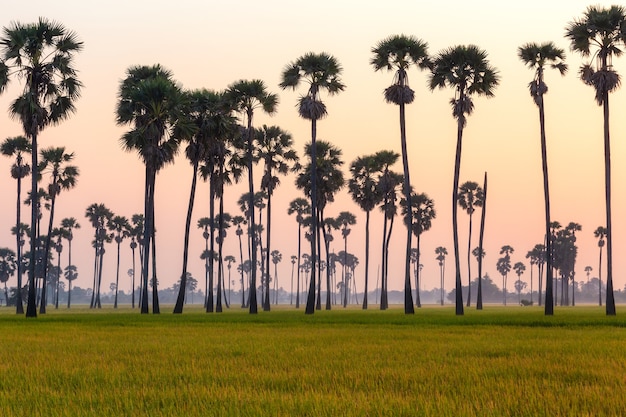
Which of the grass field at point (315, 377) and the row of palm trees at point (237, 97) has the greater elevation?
the row of palm trees at point (237, 97)

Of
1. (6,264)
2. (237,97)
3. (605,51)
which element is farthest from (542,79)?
(6,264)

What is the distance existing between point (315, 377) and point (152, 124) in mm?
46253

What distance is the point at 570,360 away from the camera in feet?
54.3

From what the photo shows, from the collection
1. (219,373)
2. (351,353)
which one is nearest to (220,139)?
(351,353)

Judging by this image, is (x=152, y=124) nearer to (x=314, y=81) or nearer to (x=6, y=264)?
(x=314, y=81)

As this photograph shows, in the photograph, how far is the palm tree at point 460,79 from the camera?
55031 mm

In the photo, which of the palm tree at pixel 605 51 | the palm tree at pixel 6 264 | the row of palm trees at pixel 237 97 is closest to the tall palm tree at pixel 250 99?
the row of palm trees at pixel 237 97

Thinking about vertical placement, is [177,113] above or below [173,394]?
above

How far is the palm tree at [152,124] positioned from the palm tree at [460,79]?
20.2m

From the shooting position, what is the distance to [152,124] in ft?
188

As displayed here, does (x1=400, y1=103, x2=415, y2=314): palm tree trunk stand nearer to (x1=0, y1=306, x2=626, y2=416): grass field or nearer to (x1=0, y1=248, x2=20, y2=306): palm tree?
(x1=0, y1=306, x2=626, y2=416): grass field

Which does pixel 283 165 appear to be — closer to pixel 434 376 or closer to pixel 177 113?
pixel 177 113

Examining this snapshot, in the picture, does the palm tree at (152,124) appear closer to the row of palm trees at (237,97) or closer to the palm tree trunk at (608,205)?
the row of palm trees at (237,97)

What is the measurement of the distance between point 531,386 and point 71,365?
9.99 meters
